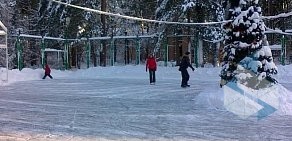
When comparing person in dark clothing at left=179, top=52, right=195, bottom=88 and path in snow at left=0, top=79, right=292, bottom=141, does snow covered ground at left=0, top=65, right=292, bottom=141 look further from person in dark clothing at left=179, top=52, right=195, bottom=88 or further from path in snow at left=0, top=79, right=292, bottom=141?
person in dark clothing at left=179, top=52, right=195, bottom=88

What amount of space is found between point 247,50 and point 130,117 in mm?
5500

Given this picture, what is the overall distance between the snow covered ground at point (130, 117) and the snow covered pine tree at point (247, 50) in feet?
2.76

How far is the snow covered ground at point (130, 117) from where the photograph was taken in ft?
30.7

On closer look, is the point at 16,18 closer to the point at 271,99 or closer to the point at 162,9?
the point at 162,9

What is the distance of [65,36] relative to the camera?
134 ft

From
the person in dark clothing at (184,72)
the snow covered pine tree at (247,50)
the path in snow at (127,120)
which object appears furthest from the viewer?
the person in dark clothing at (184,72)

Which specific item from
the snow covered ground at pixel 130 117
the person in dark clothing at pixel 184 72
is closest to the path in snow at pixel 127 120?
the snow covered ground at pixel 130 117

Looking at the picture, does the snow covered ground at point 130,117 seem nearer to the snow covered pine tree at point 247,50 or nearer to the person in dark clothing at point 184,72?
the snow covered pine tree at point 247,50

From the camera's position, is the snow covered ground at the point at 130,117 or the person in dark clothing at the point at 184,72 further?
the person in dark clothing at the point at 184,72

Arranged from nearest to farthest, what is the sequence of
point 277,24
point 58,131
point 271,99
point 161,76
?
point 58,131
point 271,99
point 161,76
point 277,24

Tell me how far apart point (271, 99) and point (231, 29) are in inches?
136

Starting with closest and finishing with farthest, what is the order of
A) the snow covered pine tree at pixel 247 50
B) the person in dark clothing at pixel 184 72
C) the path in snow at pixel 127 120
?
the path in snow at pixel 127 120, the snow covered pine tree at pixel 247 50, the person in dark clothing at pixel 184 72

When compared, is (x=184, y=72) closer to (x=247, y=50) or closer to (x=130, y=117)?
(x=247, y=50)

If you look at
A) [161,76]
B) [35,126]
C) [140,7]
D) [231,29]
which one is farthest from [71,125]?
[140,7]
